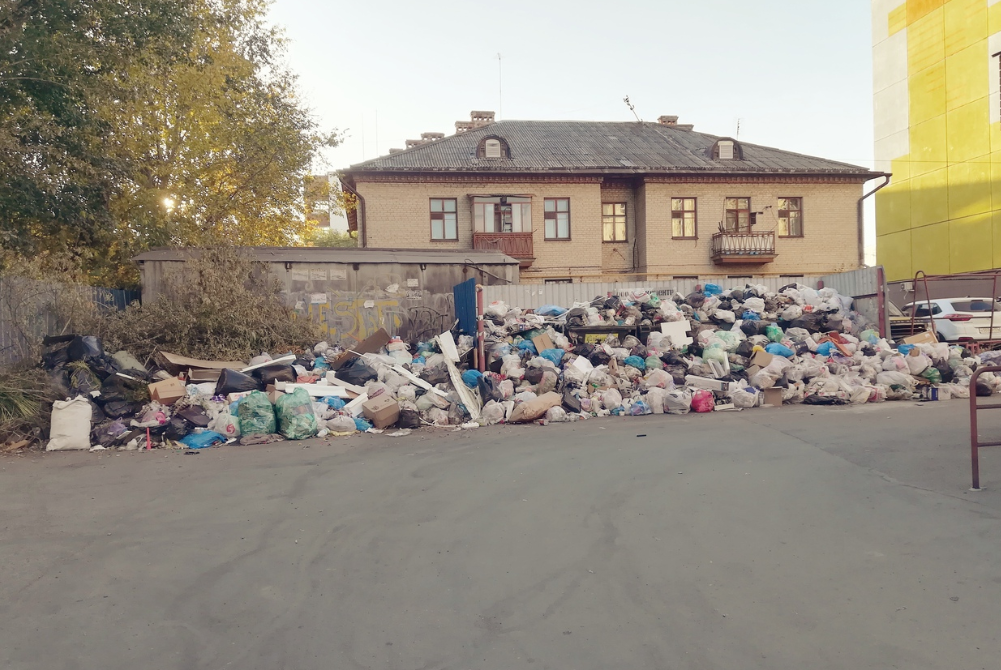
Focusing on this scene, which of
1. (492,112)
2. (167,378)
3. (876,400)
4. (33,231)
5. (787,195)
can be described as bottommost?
(876,400)

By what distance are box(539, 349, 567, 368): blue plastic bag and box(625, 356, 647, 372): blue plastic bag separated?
3.66ft

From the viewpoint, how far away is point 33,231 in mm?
14125

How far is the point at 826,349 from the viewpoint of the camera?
1198cm

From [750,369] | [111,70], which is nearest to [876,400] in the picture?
[750,369]

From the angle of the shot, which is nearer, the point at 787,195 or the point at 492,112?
the point at 787,195

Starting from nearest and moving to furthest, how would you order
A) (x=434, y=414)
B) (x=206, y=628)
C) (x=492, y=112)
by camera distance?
(x=206, y=628), (x=434, y=414), (x=492, y=112)

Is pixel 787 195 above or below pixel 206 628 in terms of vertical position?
above

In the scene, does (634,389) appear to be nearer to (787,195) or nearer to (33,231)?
(33,231)

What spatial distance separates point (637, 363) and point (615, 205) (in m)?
15.8

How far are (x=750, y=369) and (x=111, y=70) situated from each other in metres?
12.6

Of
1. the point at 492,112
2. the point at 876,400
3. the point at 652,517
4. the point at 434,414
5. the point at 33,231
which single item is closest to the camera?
the point at 652,517

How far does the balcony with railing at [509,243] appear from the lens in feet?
79.0

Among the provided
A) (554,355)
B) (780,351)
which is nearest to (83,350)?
(554,355)

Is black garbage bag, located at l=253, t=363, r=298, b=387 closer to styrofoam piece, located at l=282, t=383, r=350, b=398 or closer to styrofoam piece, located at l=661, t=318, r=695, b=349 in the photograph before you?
styrofoam piece, located at l=282, t=383, r=350, b=398
